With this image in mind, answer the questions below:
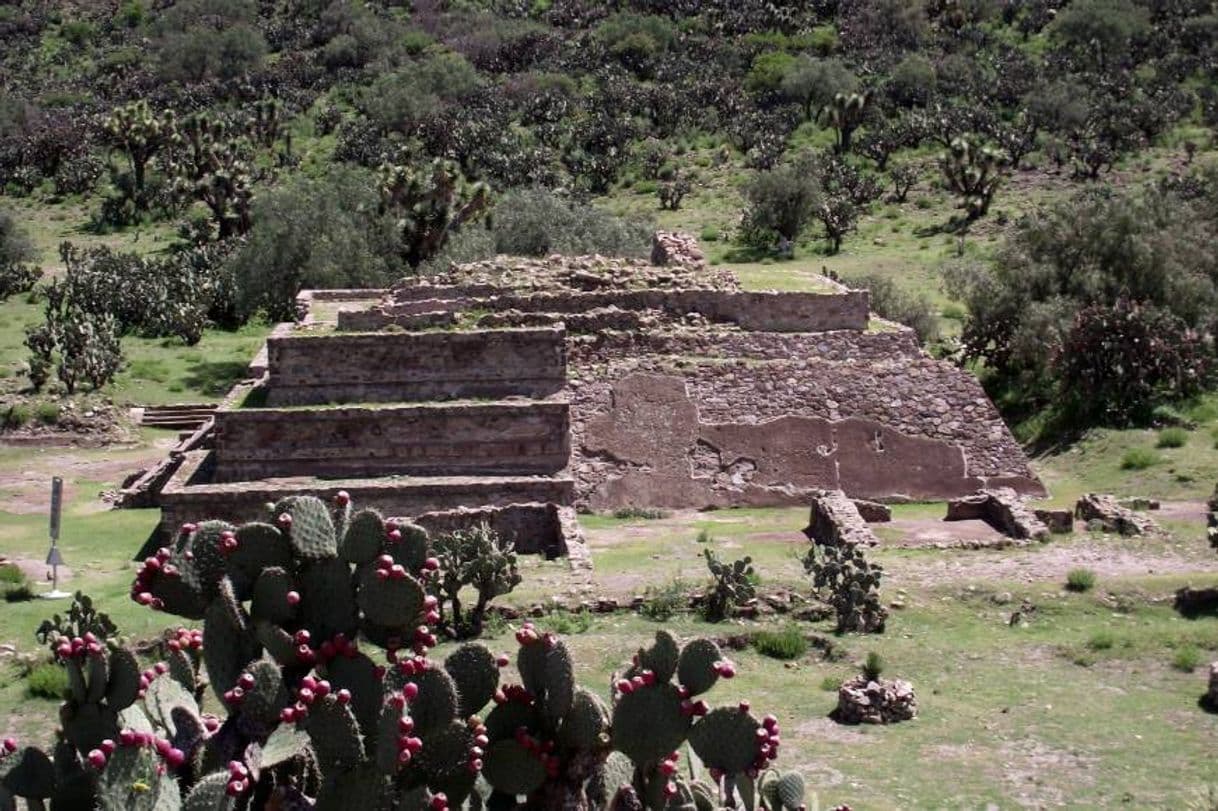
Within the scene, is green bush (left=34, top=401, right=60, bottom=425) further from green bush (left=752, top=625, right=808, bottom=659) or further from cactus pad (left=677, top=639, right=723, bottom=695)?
cactus pad (left=677, top=639, right=723, bottom=695)

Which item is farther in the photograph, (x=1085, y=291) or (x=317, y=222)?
(x=317, y=222)

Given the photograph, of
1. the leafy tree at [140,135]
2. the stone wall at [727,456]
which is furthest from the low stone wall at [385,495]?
the leafy tree at [140,135]

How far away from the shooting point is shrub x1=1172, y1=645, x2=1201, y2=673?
15.1m

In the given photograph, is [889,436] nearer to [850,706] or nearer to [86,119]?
[850,706]

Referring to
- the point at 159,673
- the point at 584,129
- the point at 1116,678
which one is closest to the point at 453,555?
the point at 1116,678

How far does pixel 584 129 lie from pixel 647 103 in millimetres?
5098

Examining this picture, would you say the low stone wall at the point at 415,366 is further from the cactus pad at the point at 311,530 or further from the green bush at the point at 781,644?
the cactus pad at the point at 311,530

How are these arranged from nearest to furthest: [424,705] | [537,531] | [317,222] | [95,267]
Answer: [424,705], [537,531], [317,222], [95,267]

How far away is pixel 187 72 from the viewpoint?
7781 centimetres

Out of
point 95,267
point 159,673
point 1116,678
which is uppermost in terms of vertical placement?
point 159,673

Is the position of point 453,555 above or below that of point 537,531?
above

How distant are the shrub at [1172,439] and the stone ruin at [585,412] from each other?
2.70 meters

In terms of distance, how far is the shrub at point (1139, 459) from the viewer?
2434 cm

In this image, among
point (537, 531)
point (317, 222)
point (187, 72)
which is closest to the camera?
point (537, 531)
